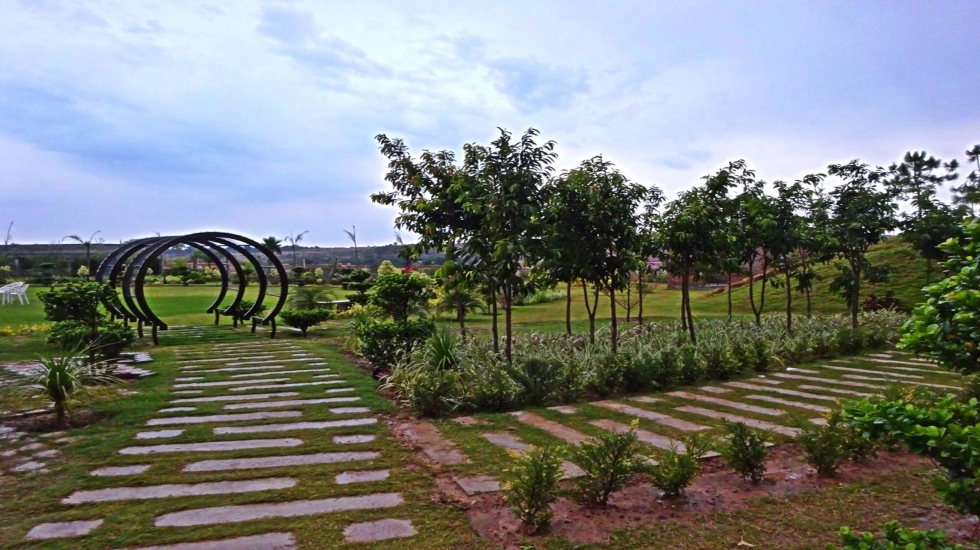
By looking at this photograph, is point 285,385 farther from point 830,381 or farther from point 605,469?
point 830,381

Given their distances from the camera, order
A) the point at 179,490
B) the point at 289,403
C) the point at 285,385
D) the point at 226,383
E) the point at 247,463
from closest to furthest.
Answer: the point at 179,490, the point at 247,463, the point at 289,403, the point at 285,385, the point at 226,383

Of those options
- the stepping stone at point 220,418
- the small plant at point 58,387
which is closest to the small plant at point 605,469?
the stepping stone at point 220,418

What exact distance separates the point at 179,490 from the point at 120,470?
0.61 meters

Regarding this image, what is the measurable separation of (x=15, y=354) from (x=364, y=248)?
2718 centimetres

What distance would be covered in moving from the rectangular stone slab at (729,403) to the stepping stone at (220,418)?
361 cm

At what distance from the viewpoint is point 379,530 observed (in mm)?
2670

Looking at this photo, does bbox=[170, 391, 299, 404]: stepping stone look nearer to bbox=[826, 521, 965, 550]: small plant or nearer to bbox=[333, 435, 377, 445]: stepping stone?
bbox=[333, 435, 377, 445]: stepping stone

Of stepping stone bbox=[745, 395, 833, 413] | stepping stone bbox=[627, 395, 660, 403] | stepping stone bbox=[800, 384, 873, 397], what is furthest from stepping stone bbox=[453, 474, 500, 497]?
stepping stone bbox=[800, 384, 873, 397]

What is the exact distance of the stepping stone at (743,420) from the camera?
4.25 meters

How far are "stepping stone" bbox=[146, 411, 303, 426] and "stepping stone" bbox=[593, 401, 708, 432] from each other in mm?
2727

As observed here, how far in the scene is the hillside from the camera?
52.0 ft

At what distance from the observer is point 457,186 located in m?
6.22

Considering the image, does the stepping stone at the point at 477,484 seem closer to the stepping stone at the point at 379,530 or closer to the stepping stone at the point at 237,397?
the stepping stone at the point at 379,530

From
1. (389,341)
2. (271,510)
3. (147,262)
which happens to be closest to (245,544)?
(271,510)
